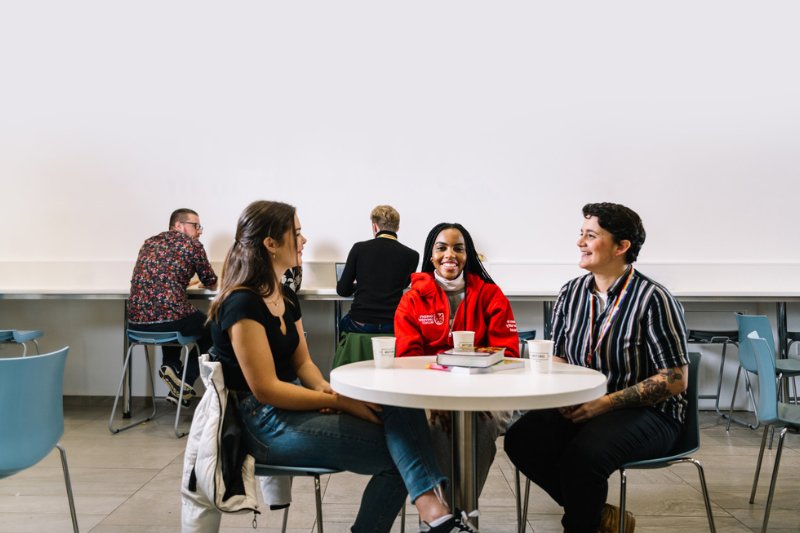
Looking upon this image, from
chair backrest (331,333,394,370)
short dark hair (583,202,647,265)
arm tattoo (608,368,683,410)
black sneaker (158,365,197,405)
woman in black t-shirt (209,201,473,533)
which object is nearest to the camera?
woman in black t-shirt (209,201,473,533)

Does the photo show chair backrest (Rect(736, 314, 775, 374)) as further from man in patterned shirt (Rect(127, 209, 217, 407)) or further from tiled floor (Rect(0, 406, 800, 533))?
man in patterned shirt (Rect(127, 209, 217, 407))

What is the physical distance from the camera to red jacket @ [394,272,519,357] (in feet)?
6.94

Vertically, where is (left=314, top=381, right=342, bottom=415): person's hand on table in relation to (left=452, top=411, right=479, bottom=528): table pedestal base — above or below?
above

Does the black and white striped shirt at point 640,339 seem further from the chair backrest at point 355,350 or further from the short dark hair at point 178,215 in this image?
the short dark hair at point 178,215

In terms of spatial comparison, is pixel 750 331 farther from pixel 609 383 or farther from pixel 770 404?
pixel 609 383

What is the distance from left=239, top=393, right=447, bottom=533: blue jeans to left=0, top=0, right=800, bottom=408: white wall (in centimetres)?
299

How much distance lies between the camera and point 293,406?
157 centimetres

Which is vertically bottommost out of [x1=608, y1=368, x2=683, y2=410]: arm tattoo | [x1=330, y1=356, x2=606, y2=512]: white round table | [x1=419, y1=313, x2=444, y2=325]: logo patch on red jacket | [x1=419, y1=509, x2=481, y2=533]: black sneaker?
[x1=419, y1=509, x2=481, y2=533]: black sneaker

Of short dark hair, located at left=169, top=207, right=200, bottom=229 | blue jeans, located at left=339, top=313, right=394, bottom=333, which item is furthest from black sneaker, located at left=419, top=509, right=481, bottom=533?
short dark hair, located at left=169, top=207, right=200, bottom=229

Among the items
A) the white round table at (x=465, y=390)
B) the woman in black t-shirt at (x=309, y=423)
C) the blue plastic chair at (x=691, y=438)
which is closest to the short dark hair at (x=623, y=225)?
the blue plastic chair at (x=691, y=438)

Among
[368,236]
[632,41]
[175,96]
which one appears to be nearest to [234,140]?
[175,96]

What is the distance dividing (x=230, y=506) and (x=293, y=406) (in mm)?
293

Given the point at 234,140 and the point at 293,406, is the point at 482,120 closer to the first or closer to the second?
the point at 234,140

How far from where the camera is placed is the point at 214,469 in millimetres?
1416
